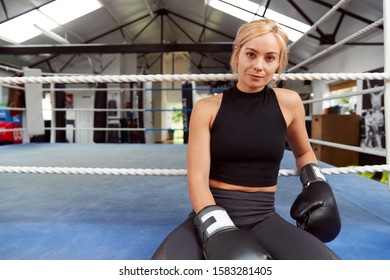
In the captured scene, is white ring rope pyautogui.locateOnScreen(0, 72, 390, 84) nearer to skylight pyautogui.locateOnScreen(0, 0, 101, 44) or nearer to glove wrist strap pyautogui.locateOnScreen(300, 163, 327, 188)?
glove wrist strap pyautogui.locateOnScreen(300, 163, 327, 188)

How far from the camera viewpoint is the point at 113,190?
1.52 m

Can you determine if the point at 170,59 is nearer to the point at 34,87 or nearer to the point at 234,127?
the point at 34,87

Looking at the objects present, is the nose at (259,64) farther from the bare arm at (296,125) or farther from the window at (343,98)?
the window at (343,98)

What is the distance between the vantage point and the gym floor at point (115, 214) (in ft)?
2.78

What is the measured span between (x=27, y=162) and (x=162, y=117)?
9.43m

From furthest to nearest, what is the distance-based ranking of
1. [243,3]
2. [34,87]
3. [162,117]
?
1. [162,117]
2. [243,3]
3. [34,87]

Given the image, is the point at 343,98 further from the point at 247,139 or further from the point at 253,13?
the point at 247,139

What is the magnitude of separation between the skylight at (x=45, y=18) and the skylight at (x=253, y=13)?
2.84m

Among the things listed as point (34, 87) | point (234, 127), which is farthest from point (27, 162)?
point (234, 127)

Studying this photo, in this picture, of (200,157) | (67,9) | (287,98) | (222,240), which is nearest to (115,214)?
(200,157)

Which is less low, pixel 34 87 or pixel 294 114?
pixel 34 87

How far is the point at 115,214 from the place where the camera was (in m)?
1.15

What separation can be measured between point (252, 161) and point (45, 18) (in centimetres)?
699

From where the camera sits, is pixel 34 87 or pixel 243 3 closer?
pixel 34 87
